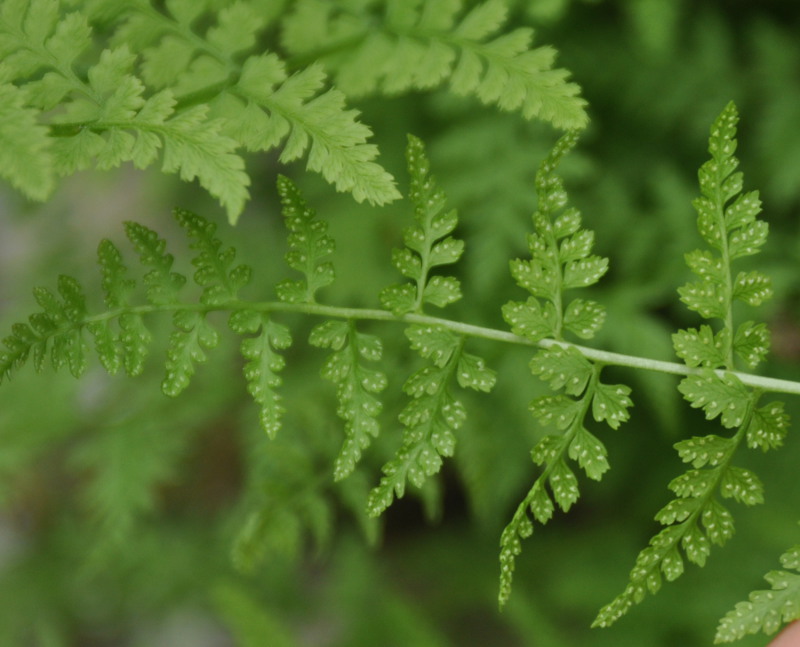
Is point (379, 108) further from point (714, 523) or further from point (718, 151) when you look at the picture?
point (714, 523)

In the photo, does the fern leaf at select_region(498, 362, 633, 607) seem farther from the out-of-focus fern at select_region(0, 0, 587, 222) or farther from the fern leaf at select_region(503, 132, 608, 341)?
the out-of-focus fern at select_region(0, 0, 587, 222)

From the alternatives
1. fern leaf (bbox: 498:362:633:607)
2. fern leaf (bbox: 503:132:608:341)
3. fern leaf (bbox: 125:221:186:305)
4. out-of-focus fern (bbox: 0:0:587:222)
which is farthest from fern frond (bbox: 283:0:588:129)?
fern leaf (bbox: 125:221:186:305)

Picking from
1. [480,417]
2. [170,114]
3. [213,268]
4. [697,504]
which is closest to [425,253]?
[213,268]

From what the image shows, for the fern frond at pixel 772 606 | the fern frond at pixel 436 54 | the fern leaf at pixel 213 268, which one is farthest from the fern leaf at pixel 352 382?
the fern frond at pixel 772 606

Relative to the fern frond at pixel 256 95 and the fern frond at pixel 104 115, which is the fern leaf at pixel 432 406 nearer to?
the fern frond at pixel 256 95

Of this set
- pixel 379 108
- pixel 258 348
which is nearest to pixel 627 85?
pixel 379 108

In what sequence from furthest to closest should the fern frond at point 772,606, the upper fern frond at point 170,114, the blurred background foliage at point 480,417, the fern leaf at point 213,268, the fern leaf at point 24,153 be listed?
the blurred background foliage at point 480,417, the fern leaf at point 213,268, the fern frond at point 772,606, the upper fern frond at point 170,114, the fern leaf at point 24,153
